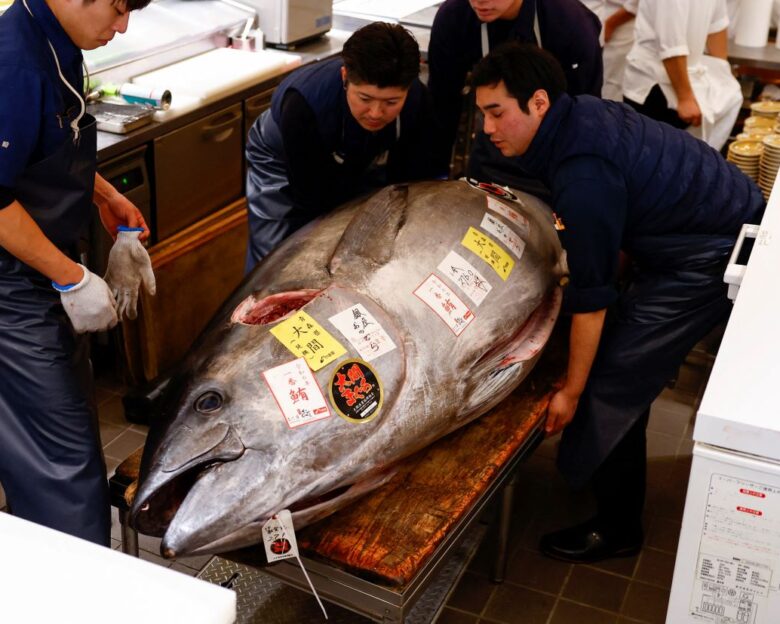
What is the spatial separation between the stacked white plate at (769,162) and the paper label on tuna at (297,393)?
2560 millimetres

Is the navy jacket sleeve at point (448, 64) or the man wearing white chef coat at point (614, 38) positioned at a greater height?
the navy jacket sleeve at point (448, 64)

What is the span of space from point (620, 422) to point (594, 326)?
1.25ft

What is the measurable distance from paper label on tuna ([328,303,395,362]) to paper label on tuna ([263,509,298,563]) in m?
0.40

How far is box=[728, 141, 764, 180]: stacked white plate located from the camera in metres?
4.25

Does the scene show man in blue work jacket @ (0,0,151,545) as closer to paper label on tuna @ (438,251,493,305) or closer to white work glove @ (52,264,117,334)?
white work glove @ (52,264,117,334)

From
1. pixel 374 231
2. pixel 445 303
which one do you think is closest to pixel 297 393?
pixel 445 303

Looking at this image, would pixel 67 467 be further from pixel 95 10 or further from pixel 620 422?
pixel 620 422

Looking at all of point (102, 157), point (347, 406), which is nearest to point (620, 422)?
point (347, 406)

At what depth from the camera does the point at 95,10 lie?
7.04 ft

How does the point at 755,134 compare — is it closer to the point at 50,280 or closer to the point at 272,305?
the point at 272,305

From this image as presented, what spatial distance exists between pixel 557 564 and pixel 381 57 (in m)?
1.62

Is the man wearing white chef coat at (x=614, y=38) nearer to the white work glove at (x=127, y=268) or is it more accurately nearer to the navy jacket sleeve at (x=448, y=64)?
the navy jacket sleeve at (x=448, y=64)

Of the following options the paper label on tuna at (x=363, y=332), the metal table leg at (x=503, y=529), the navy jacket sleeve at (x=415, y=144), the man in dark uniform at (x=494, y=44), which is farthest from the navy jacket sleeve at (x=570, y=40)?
the paper label on tuna at (x=363, y=332)

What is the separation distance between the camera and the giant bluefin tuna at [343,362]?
210 cm
